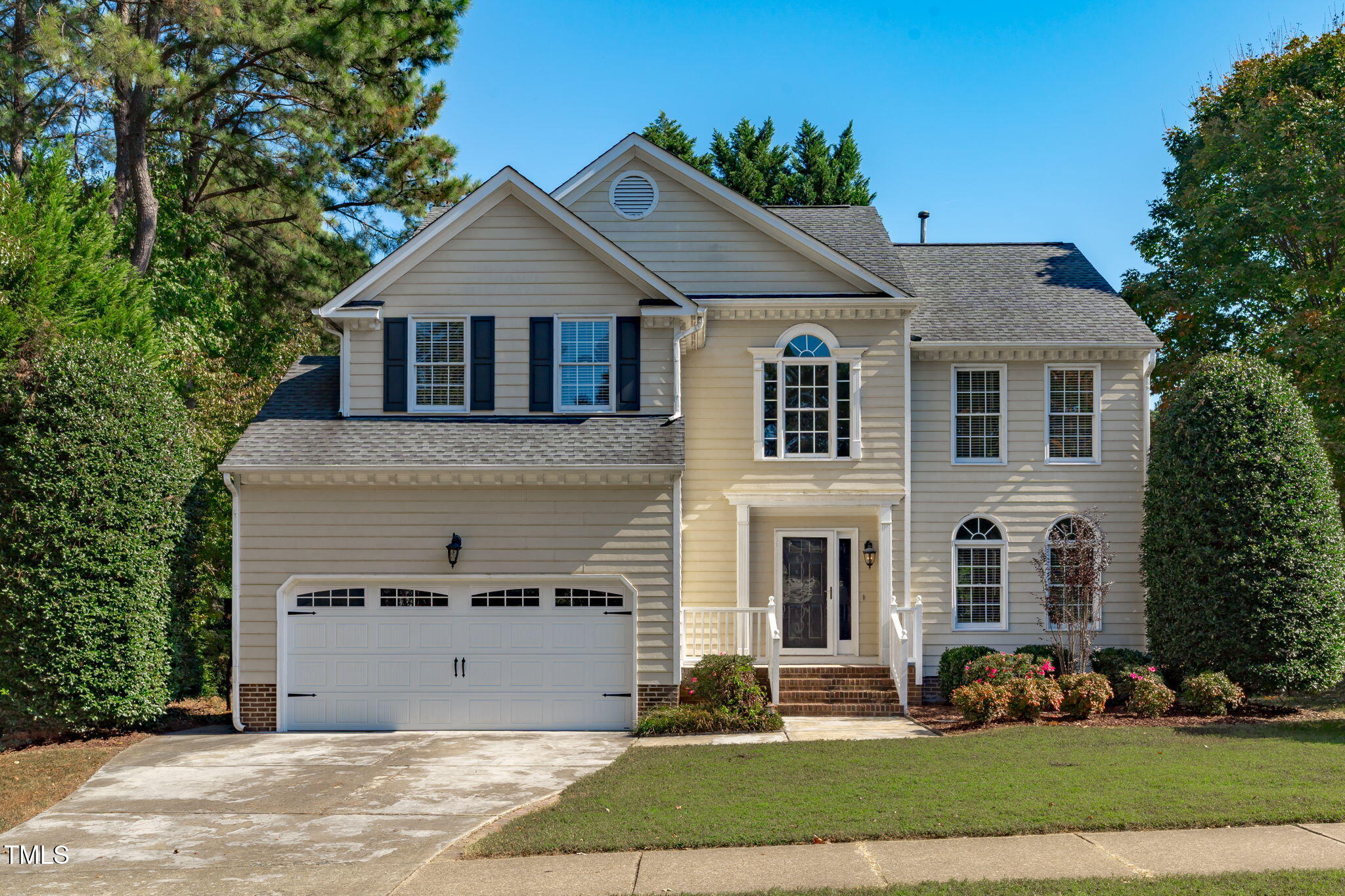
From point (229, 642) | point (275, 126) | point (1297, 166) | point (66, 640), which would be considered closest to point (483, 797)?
point (66, 640)

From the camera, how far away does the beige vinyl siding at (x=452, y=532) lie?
1488 cm

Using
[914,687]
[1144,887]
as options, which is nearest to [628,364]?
[914,687]

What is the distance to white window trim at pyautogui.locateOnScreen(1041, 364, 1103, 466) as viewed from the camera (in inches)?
689

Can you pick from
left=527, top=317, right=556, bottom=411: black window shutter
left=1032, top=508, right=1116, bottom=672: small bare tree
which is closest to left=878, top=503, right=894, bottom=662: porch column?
left=1032, top=508, right=1116, bottom=672: small bare tree

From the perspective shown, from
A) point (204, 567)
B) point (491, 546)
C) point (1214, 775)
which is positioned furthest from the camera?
point (204, 567)

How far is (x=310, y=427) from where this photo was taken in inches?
614

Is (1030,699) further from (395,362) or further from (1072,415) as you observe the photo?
(395,362)

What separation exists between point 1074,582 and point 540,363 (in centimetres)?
894

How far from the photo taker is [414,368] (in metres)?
16.1

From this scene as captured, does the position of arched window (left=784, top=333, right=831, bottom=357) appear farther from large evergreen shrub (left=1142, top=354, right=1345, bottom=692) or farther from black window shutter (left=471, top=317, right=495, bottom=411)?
large evergreen shrub (left=1142, top=354, right=1345, bottom=692)

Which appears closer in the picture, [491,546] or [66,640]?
[66,640]

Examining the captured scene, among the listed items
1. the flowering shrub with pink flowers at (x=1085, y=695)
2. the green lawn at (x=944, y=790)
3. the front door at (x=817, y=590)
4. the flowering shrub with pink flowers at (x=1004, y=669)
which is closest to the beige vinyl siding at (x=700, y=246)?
the front door at (x=817, y=590)

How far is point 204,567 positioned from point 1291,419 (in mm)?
17410

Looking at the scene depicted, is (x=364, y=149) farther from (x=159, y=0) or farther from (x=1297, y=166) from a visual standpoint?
(x=1297, y=166)
